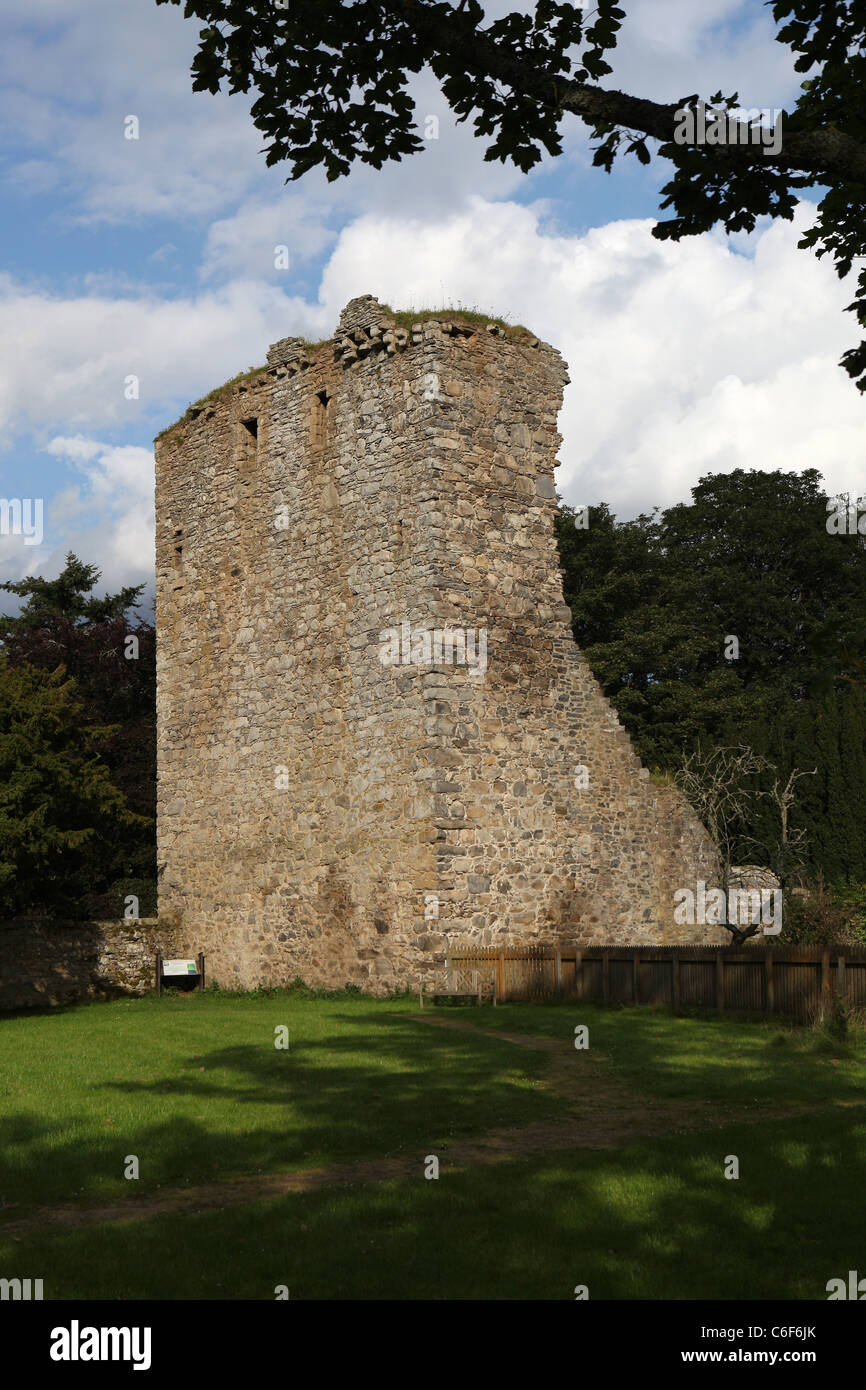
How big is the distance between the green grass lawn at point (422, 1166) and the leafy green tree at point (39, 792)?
445 centimetres

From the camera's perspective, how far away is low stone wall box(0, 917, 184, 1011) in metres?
22.7

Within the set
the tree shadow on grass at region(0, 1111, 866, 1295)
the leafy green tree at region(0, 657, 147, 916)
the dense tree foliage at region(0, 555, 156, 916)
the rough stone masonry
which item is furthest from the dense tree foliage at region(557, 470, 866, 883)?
the tree shadow on grass at region(0, 1111, 866, 1295)

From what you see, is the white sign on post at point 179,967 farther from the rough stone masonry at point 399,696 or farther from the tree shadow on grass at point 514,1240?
the tree shadow on grass at point 514,1240

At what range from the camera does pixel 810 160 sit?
223 inches

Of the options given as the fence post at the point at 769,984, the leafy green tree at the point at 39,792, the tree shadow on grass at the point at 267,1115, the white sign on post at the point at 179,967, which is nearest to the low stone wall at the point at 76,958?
the white sign on post at the point at 179,967

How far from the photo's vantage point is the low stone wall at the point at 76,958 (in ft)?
74.3

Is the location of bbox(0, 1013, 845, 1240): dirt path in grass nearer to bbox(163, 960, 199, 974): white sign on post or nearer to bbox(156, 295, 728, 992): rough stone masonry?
bbox(156, 295, 728, 992): rough stone masonry

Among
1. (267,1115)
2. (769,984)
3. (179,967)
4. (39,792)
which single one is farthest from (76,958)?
(267,1115)

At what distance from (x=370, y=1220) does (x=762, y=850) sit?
2414 cm

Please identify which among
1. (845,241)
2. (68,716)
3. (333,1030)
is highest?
(845,241)

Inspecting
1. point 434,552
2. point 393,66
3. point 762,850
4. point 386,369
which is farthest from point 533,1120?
point 762,850

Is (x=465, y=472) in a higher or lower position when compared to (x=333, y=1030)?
higher
